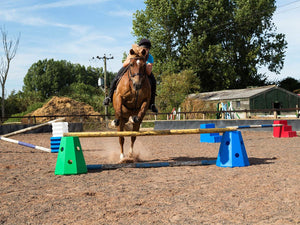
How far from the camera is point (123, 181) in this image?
199 inches

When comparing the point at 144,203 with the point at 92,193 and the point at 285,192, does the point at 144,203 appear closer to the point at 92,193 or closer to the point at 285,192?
the point at 92,193

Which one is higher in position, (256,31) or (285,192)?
(256,31)

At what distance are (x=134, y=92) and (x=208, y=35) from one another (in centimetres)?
3529

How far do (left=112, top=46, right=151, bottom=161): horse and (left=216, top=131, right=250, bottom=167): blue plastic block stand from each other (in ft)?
5.92

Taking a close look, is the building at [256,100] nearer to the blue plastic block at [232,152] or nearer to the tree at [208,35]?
the tree at [208,35]

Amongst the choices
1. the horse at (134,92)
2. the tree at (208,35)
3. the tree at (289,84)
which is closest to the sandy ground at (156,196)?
the horse at (134,92)

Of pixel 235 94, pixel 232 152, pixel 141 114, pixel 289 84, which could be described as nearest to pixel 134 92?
pixel 141 114

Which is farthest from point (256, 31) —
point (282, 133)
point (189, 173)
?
point (189, 173)

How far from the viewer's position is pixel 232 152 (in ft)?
20.7

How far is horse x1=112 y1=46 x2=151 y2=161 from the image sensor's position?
19.8ft

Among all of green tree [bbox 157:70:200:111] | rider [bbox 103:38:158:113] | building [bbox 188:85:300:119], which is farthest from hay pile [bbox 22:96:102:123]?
rider [bbox 103:38:158:113]

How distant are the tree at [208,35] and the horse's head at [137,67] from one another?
1219 inches

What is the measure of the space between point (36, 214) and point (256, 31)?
43.9m

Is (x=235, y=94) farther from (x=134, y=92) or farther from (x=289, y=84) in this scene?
(x=134, y=92)
